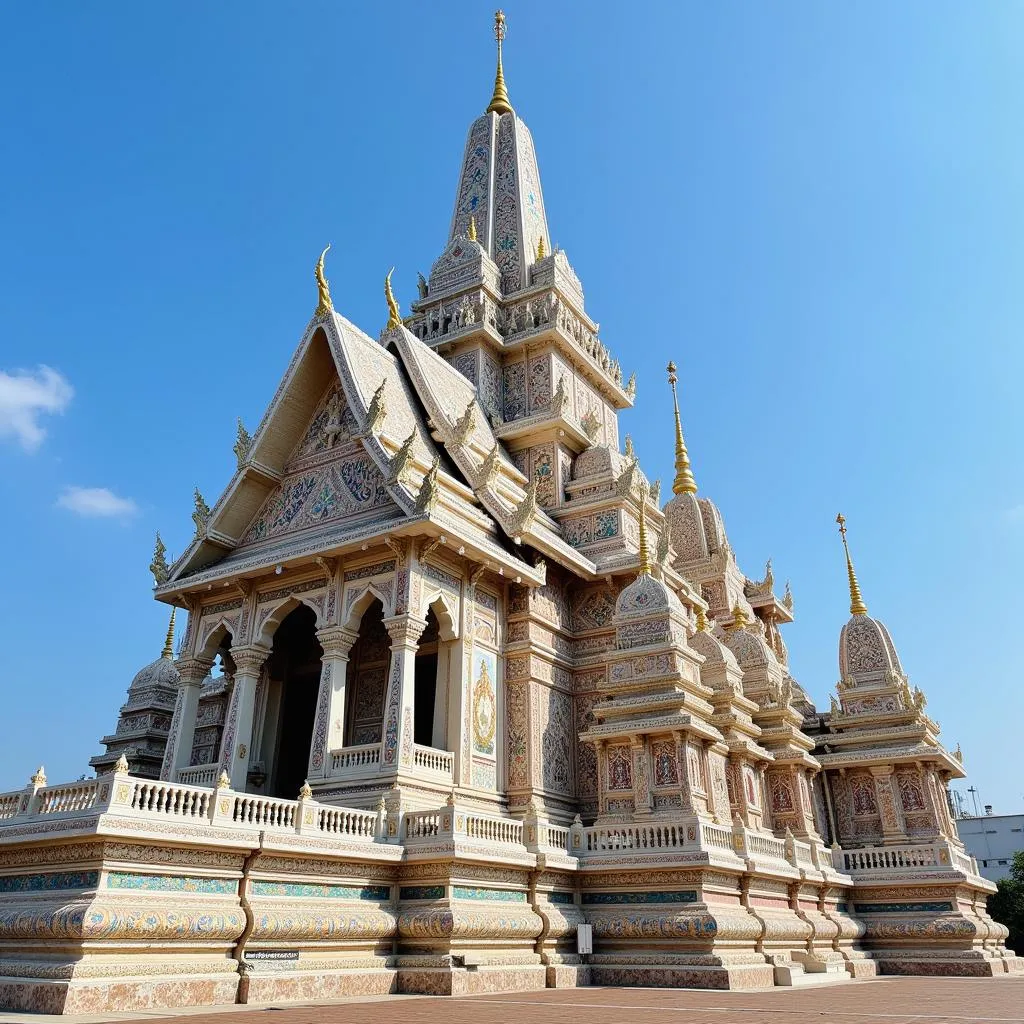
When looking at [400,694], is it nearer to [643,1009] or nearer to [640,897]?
[640,897]

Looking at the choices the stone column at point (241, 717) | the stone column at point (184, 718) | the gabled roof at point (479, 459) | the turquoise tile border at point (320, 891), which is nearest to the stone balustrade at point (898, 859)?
the gabled roof at point (479, 459)

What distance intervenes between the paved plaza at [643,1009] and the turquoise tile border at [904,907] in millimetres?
6544

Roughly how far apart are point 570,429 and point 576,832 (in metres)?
9.59

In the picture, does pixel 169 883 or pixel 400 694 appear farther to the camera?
pixel 400 694

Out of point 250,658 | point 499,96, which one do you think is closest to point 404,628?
point 250,658

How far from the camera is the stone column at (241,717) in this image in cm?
1533

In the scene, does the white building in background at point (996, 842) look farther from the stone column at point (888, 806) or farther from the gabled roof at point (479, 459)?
the gabled roof at point (479, 459)

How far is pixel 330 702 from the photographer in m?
14.3

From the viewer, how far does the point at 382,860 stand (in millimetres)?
11156

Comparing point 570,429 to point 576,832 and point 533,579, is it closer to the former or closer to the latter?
point 533,579

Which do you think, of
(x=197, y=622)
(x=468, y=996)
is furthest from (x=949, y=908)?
(x=197, y=622)

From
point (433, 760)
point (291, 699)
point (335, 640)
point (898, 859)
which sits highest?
point (291, 699)

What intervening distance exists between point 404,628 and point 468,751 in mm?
2243

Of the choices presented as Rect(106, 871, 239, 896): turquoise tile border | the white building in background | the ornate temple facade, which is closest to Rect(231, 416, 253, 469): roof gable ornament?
the ornate temple facade
